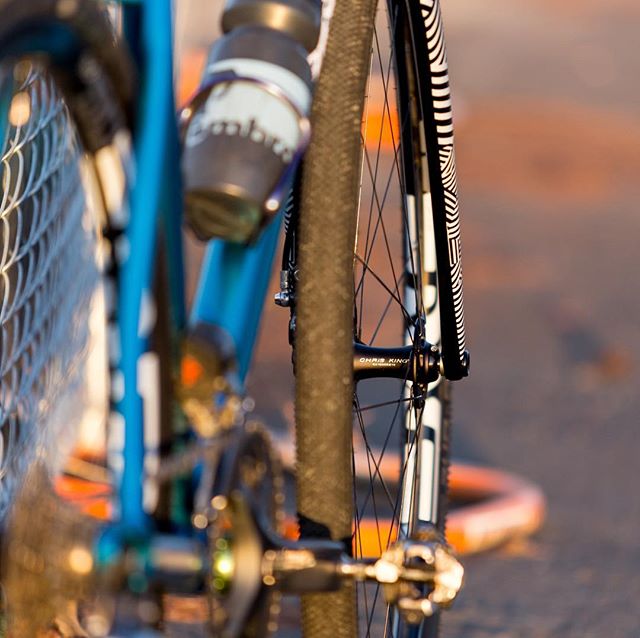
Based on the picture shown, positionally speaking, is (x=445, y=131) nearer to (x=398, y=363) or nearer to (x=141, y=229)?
(x=398, y=363)

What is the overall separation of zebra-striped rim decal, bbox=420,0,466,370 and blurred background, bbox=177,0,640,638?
1.21m

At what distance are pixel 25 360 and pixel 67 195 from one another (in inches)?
15.0

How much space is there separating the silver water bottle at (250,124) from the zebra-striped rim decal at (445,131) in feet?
0.47

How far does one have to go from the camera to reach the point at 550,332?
5645 millimetres

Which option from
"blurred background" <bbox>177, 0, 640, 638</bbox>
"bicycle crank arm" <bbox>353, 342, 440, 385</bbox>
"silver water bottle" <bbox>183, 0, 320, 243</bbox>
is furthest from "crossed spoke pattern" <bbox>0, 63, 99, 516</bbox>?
"blurred background" <bbox>177, 0, 640, 638</bbox>

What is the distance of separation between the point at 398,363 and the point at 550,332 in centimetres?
403

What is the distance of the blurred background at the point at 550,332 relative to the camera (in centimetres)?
317

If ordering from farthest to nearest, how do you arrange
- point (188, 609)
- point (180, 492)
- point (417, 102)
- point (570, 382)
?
point (570, 382), point (188, 609), point (180, 492), point (417, 102)

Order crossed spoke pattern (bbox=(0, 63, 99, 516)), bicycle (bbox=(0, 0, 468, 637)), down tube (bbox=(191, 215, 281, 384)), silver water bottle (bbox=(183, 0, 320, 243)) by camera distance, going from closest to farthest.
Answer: bicycle (bbox=(0, 0, 468, 637)), silver water bottle (bbox=(183, 0, 320, 243)), down tube (bbox=(191, 215, 281, 384)), crossed spoke pattern (bbox=(0, 63, 99, 516))

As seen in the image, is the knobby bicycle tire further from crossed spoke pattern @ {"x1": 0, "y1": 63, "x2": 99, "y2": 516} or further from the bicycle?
crossed spoke pattern @ {"x1": 0, "y1": 63, "x2": 99, "y2": 516}

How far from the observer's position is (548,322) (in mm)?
5793

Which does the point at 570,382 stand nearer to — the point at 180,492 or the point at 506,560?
the point at 506,560

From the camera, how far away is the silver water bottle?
1.52 meters

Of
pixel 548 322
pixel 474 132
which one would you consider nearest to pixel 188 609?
pixel 548 322
